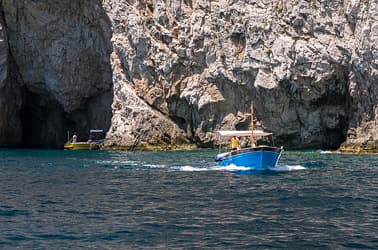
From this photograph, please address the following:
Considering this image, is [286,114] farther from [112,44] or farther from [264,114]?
[112,44]

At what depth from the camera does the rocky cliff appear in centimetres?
4956

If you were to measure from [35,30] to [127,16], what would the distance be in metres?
13.3

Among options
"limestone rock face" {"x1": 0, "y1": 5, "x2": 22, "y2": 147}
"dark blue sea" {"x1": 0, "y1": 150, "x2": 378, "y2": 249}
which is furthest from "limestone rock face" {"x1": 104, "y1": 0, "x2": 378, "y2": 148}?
"dark blue sea" {"x1": 0, "y1": 150, "x2": 378, "y2": 249}

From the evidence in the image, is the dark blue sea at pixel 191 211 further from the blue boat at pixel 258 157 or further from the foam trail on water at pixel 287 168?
the blue boat at pixel 258 157

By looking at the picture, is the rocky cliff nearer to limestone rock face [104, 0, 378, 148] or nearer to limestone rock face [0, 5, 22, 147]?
Result: limestone rock face [104, 0, 378, 148]

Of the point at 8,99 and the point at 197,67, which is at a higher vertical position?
the point at 197,67

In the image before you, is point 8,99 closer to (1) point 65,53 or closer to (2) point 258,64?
(1) point 65,53

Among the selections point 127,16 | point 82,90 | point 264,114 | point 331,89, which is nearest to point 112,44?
point 127,16

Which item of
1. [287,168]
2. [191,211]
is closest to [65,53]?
[287,168]

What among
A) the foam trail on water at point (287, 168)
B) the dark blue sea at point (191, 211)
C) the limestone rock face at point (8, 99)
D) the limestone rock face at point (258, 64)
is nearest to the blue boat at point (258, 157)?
the foam trail on water at point (287, 168)

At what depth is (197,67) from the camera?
5712 cm

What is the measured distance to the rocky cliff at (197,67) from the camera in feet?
163

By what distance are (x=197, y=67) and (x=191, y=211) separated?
133 ft

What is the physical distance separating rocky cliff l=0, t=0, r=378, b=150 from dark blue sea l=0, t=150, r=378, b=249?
72.1ft
